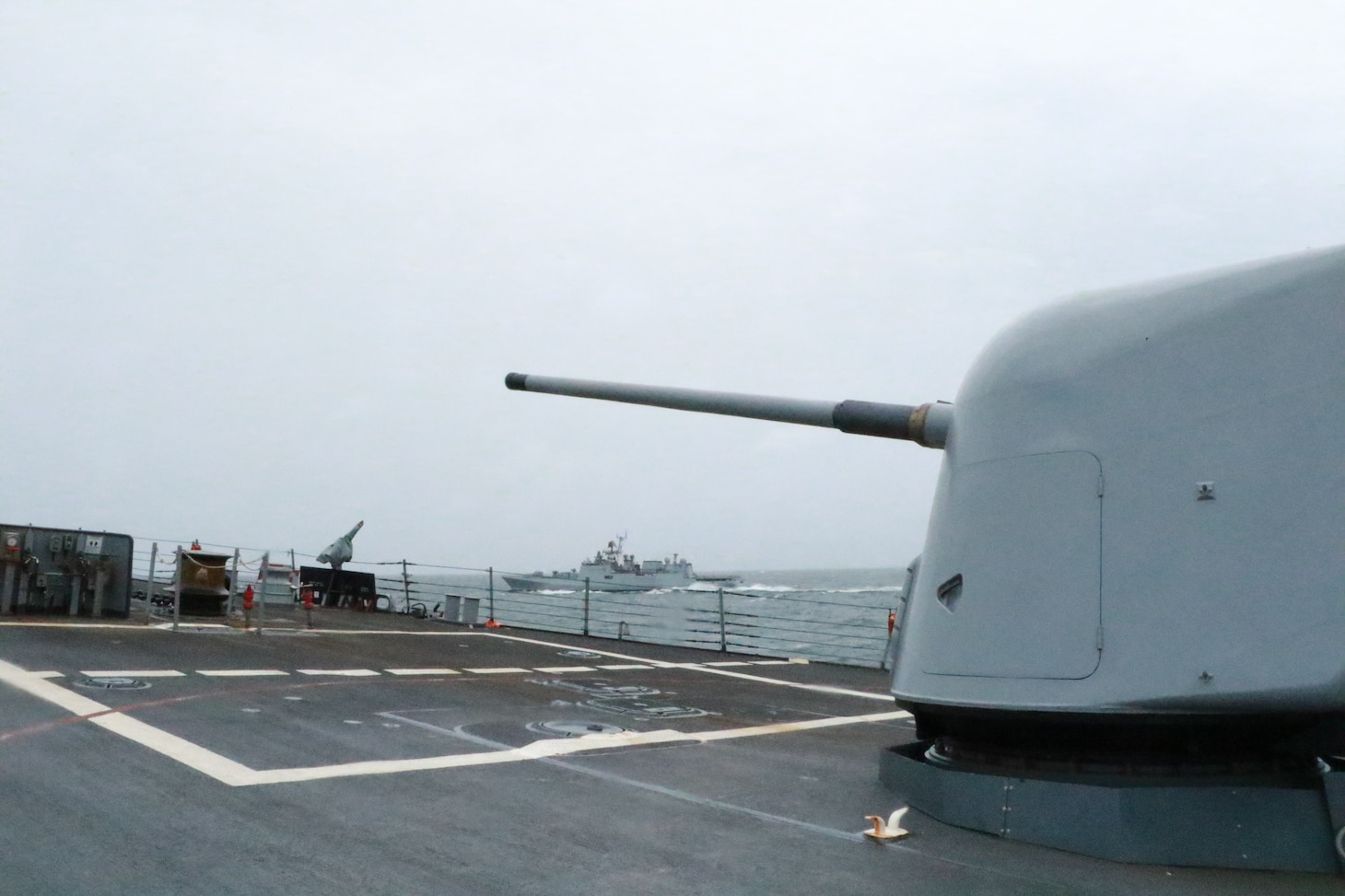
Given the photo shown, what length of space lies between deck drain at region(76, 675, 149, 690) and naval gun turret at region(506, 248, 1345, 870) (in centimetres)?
566

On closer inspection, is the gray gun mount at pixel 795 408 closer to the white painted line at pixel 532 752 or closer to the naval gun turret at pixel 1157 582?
the naval gun turret at pixel 1157 582

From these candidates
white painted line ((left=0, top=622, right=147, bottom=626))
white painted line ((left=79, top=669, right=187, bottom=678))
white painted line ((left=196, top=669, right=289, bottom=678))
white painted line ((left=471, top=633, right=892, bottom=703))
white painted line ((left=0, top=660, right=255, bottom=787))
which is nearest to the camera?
white painted line ((left=0, top=660, right=255, bottom=787))

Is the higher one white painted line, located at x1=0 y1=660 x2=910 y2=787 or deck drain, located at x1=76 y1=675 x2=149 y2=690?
deck drain, located at x1=76 y1=675 x2=149 y2=690

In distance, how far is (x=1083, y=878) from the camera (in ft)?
12.8

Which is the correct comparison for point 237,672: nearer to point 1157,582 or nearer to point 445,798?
point 445,798

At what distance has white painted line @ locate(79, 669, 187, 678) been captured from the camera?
802 centimetres

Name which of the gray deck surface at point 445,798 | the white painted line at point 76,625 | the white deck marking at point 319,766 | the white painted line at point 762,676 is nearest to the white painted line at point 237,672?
the gray deck surface at point 445,798

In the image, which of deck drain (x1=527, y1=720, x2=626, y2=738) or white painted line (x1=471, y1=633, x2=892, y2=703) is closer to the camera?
deck drain (x1=527, y1=720, x2=626, y2=738)

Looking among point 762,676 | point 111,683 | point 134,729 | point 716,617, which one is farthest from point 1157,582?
point 716,617

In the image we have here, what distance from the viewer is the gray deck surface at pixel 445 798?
3686 mm

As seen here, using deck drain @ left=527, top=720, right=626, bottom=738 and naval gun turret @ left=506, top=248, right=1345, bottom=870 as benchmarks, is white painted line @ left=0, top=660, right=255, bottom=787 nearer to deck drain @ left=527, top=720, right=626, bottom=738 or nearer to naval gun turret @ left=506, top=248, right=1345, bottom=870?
deck drain @ left=527, top=720, right=626, bottom=738

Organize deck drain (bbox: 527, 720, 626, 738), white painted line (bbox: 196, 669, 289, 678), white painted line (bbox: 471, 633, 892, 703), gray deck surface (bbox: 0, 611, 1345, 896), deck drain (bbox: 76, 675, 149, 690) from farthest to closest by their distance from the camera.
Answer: white painted line (bbox: 471, 633, 892, 703) < white painted line (bbox: 196, 669, 289, 678) < deck drain (bbox: 76, 675, 149, 690) < deck drain (bbox: 527, 720, 626, 738) < gray deck surface (bbox: 0, 611, 1345, 896)

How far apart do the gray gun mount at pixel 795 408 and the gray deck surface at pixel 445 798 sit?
6.28 ft

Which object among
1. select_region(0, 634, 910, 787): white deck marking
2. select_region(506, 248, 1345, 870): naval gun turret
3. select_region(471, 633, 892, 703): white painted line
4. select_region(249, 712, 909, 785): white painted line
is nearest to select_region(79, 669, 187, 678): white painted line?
select_region(0, 634, 910, 787): white deck marking
